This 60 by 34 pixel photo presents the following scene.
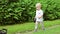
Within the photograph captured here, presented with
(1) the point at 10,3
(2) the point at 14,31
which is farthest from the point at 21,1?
(2) the point at 14,31

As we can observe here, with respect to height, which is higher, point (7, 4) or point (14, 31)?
point (7, 4)

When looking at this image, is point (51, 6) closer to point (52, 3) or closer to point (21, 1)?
point (52, 3)

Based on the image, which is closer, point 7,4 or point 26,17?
point 7,4

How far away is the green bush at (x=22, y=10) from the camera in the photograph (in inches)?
634

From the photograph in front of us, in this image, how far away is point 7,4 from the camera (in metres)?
16.2

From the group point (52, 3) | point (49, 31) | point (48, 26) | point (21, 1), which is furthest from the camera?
point (52, 3)

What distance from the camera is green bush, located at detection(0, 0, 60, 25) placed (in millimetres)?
16094

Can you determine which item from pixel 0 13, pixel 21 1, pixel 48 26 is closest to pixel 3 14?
pixel 0 13

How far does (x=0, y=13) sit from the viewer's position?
1602 cm

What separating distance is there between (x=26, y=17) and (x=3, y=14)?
1965mm

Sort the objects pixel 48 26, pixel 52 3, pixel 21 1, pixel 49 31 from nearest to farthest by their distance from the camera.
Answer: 1. pixel 49 31
2. pixel 48 26
3. pixel 21 1
4. pixel 52 3

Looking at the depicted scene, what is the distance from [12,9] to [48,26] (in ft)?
8.74

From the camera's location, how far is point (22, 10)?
16672mm

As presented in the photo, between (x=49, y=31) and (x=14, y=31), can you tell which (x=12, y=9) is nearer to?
(x=14, y=31)
